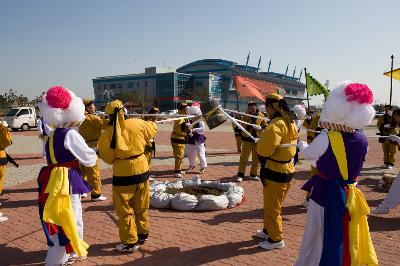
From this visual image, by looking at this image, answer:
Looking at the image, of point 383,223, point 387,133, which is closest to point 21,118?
point 387,133

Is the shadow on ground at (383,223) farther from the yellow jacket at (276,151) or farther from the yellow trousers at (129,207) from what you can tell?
the yellow trousers at (129,207)

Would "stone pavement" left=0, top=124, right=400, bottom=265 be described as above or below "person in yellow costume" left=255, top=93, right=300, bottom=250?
below

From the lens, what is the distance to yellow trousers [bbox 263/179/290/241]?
4688mm

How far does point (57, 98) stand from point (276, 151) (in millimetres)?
2840

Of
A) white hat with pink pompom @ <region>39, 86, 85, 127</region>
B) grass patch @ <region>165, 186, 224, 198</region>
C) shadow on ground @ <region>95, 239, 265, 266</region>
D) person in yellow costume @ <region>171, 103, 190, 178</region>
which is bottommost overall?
shadow on ground @ <region>95, 239, 265, 266</region>

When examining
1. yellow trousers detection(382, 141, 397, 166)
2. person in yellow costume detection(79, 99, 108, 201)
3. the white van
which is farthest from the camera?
the white van

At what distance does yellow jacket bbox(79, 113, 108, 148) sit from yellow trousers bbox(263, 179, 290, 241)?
388 centimetres

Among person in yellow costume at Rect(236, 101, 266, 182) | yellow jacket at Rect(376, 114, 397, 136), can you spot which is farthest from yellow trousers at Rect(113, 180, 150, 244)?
yellow jacket at Rect(376, 114, 397, 136)

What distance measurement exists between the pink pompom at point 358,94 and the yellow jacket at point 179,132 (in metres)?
5.75

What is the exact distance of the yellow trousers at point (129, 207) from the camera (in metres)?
4.48

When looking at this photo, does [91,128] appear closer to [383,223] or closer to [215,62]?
[383,223]

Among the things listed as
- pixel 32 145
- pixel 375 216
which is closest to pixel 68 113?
pixel 375 216

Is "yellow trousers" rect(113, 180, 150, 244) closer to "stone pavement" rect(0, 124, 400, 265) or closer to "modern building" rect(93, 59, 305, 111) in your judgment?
"stone pavement" rect(0, 124, 400, 265)

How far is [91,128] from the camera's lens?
7.14 meters
